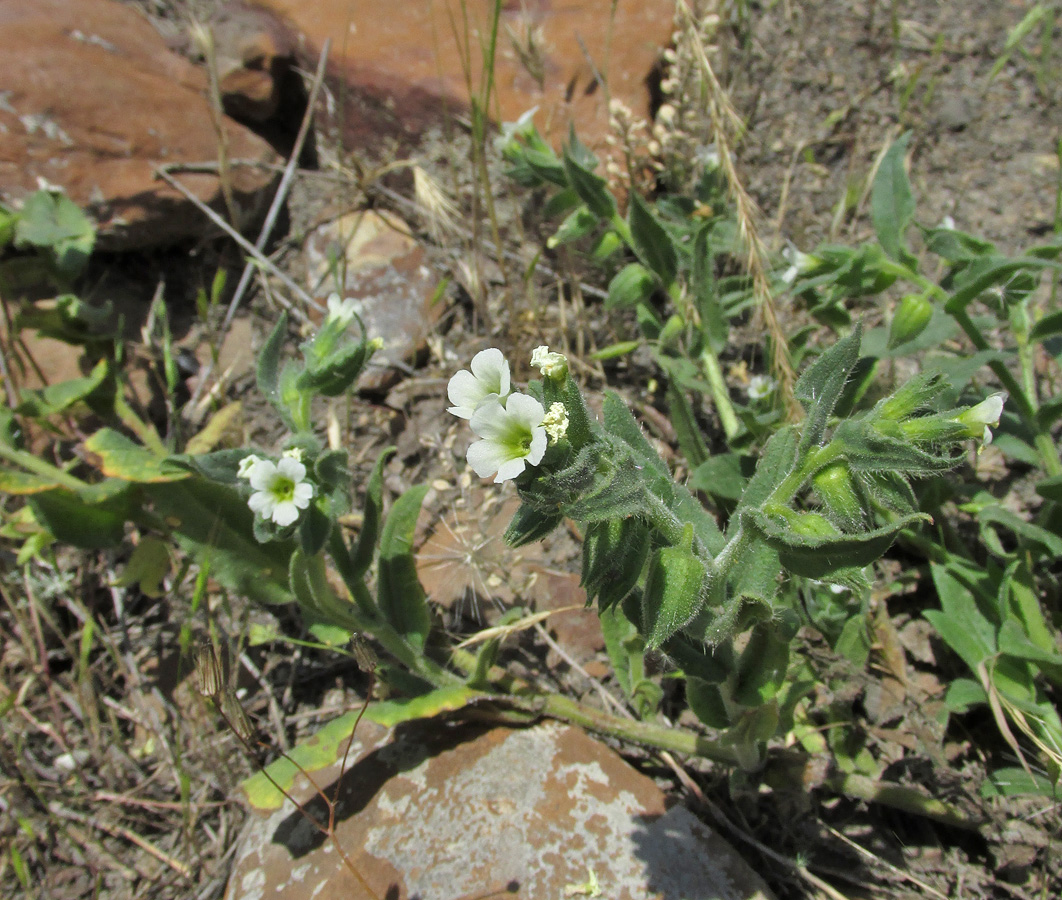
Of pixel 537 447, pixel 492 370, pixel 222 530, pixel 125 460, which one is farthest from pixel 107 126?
pixel 537 447

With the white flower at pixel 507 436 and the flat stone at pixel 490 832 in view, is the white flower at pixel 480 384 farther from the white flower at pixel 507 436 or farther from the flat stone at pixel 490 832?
the flat stone at pixel 490 832

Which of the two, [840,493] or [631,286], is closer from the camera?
[840,493]

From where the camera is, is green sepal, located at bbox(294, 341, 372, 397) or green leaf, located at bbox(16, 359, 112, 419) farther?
green leaf, located at bbox(16, 359, 112, 419)

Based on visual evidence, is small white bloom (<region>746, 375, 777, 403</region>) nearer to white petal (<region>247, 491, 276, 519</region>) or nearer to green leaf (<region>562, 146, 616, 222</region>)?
green leaf (<region>562, 146, 616, 222</region>)

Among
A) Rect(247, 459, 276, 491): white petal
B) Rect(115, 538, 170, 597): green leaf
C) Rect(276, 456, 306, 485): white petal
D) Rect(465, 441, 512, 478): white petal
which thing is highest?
Rect(465, 441, 512, 478): white petal

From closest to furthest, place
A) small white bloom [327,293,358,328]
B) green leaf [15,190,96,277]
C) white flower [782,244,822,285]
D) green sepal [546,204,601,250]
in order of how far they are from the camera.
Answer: small white bloom [327,293,358,328] < white flower [782,244,822,285] < green sepal [546,204,601,250] < green leaf [15,190,96,277]

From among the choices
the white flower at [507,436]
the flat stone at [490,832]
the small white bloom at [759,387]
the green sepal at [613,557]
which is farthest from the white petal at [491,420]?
the small white bloom at [759,387]

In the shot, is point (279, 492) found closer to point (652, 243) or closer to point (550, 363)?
point (550, 363)

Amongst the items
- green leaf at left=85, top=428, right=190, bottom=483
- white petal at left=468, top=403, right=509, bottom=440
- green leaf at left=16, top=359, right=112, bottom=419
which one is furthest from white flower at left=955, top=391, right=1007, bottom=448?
green leaf at left=16, top=359, right=112, bottom=419
